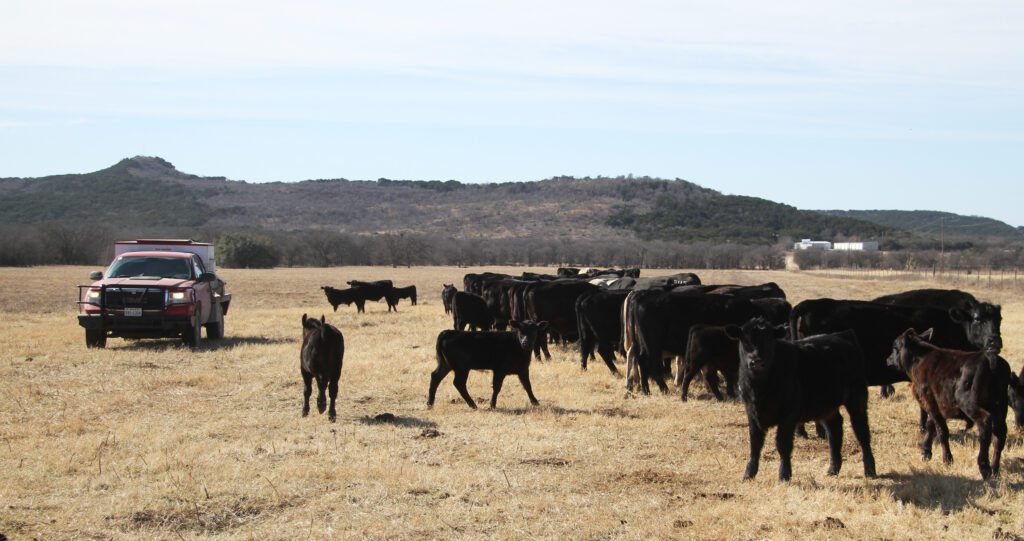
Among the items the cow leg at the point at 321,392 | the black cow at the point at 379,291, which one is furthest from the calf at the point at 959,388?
the black cow at the point at 379,291

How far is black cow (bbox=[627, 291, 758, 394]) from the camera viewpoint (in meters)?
13.2

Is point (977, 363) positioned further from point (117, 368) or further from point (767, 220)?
point (767, 220)

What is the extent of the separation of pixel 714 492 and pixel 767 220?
16199cm

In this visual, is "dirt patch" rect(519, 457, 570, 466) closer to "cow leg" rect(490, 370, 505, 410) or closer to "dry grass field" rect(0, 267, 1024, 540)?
"dry grass field" rect(0, 267, 1024, 540)

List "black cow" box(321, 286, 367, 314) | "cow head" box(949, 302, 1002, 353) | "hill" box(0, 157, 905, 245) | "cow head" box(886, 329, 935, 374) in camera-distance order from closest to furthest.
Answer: "cow head" box(886, 329, 935, 374), "cow head" box(949, 302, 1002, 353), "black cow" box(321, 286, 367, 314), "hill" box(0, 157, 905, 245)

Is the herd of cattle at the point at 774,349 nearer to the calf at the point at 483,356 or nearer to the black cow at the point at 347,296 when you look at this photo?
the calf at the point at 483,356

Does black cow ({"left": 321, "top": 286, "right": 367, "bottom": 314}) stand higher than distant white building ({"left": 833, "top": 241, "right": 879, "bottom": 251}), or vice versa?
distant white building ({"left": 833, "top": 241, "right": 879, "bottom": 251})

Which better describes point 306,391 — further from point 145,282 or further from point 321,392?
point 145,282

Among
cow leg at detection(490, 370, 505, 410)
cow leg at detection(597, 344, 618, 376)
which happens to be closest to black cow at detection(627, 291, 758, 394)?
cow leg at detection(597, 344, 618, 376)

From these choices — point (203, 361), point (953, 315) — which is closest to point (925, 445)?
point (953, 315)

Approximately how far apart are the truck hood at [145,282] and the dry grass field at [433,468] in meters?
3.26

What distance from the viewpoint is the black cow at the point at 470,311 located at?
62.7 ft

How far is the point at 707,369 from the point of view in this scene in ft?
41.0

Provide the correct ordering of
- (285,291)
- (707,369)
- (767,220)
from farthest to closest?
(767,220)
(285,291)
(707,369)
